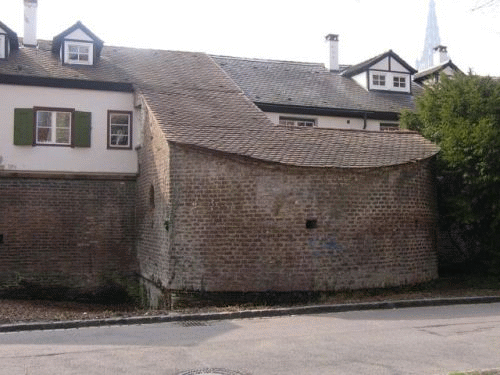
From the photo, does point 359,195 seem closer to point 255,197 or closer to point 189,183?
point 255,197

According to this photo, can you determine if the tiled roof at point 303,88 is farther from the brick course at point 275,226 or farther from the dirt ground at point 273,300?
the dirt ground at point 273,300

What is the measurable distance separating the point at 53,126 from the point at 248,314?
33.7 ft

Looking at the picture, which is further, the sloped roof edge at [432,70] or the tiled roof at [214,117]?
the sloped roof edge at [432,70]

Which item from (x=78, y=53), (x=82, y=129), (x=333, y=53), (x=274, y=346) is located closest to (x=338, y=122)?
(x=333, y=53)

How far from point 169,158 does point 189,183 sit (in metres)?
0.84

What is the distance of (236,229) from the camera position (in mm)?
13508

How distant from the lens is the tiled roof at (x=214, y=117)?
47.2 ft

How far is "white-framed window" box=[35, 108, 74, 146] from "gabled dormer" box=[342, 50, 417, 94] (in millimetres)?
12679

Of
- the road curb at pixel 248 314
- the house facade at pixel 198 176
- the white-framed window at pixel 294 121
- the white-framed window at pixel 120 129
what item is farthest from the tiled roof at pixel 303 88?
the road curb at pixel 248 314

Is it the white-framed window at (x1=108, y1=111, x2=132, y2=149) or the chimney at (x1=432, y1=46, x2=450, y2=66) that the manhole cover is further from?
the chimney at (x1=432, y1=46, x2=450, y2=66)

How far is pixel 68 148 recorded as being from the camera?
59.6 ft

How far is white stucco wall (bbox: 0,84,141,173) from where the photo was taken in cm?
1772

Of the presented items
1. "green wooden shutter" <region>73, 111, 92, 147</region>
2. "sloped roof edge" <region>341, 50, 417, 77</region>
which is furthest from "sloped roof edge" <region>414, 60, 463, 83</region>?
"green wooden shutter" <region>73, 111, 92, 147</region>

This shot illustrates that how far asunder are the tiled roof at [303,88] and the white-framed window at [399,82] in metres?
0.51
